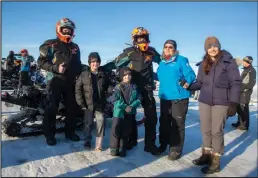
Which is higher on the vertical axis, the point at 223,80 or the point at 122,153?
the point at 223,80

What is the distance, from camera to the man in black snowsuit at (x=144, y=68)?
14.5 feet

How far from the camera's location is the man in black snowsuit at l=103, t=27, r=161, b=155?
4410 mm

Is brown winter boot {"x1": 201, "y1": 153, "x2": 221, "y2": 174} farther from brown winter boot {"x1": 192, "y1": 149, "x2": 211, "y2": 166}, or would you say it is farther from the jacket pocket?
the jacket pocket

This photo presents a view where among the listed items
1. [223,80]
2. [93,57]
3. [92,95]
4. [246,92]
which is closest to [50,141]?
[92,95]

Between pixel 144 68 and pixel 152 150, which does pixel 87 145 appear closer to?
pixel 152 150

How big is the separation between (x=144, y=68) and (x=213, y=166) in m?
1.90

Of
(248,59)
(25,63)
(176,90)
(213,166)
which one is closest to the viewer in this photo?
(213,166)

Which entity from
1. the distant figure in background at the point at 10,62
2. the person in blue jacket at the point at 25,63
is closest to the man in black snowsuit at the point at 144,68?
the person in blue jacket at the point at 25,63

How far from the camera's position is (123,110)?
419 centimetres

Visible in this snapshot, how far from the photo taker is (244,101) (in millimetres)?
6648

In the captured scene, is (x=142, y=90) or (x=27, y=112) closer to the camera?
(x=142, y=90)

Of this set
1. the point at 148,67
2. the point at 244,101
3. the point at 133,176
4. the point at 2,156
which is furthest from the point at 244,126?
the point at 2,156

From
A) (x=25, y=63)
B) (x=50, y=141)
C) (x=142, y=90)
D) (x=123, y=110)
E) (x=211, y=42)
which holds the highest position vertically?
(x=25, y=63)

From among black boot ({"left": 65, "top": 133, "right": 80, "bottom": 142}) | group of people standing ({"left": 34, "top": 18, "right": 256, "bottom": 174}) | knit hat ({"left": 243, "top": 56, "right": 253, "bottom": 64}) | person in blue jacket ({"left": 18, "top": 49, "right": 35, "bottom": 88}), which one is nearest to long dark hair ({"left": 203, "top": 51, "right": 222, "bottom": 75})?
group of people standing ({"left": 34, "top": 18, "right": 256, "bottom": 174})
